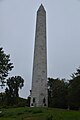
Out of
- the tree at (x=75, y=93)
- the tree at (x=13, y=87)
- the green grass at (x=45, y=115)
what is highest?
the tree at (x=13, y=87)

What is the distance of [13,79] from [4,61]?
3862cm

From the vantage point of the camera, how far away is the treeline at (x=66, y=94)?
48375 millimetres

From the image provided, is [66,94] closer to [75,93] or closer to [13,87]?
[75,93]

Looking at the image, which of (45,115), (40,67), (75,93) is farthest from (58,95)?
(45,115)

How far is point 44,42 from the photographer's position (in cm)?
4681

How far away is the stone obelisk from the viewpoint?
4406 centimetres

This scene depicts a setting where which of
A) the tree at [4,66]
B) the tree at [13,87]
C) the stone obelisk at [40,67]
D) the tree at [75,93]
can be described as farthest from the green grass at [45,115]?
the tree at [13,87]

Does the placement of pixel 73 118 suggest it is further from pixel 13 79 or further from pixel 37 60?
pixel 13 79

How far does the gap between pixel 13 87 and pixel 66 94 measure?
2196cm

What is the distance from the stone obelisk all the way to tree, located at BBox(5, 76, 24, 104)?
24.1 metres

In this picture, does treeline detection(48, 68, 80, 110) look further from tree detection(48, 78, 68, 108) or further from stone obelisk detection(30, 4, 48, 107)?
stone obelisk detection(30, 4, 48, 107)

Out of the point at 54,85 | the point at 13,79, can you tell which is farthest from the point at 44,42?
the point at 13,79

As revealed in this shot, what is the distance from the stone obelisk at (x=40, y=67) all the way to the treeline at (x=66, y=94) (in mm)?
6124

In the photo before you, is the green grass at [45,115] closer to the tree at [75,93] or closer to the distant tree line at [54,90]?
the distant tree line at [54,90]
